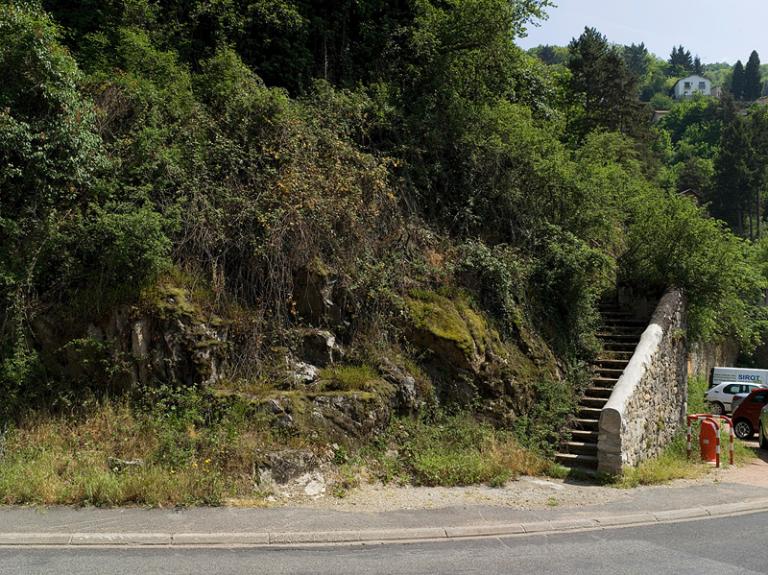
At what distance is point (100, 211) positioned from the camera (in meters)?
9.77

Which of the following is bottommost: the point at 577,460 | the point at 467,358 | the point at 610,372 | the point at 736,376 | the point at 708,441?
the point at 736,376

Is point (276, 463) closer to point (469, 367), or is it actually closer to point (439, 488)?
point (439, 488)

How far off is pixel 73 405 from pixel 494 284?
7820mm

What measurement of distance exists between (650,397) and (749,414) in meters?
8.81

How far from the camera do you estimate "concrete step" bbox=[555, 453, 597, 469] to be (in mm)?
10797

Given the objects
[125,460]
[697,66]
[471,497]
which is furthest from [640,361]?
[697,66]

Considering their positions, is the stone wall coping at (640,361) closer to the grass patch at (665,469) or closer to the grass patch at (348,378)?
the grass patch at (665,469)

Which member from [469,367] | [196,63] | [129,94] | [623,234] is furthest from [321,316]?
→ [623,234]

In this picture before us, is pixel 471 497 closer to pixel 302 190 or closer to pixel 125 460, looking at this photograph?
pixel 125 460

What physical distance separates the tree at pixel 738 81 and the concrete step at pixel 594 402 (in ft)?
506

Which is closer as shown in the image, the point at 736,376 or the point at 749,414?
the point at 749,414

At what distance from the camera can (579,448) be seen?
11.2 m

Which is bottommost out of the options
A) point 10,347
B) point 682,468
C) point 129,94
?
point 682,468

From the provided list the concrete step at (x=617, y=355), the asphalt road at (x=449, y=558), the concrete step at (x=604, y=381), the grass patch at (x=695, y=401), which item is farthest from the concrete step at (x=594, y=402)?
the grass patch at (x=695, y=401)
